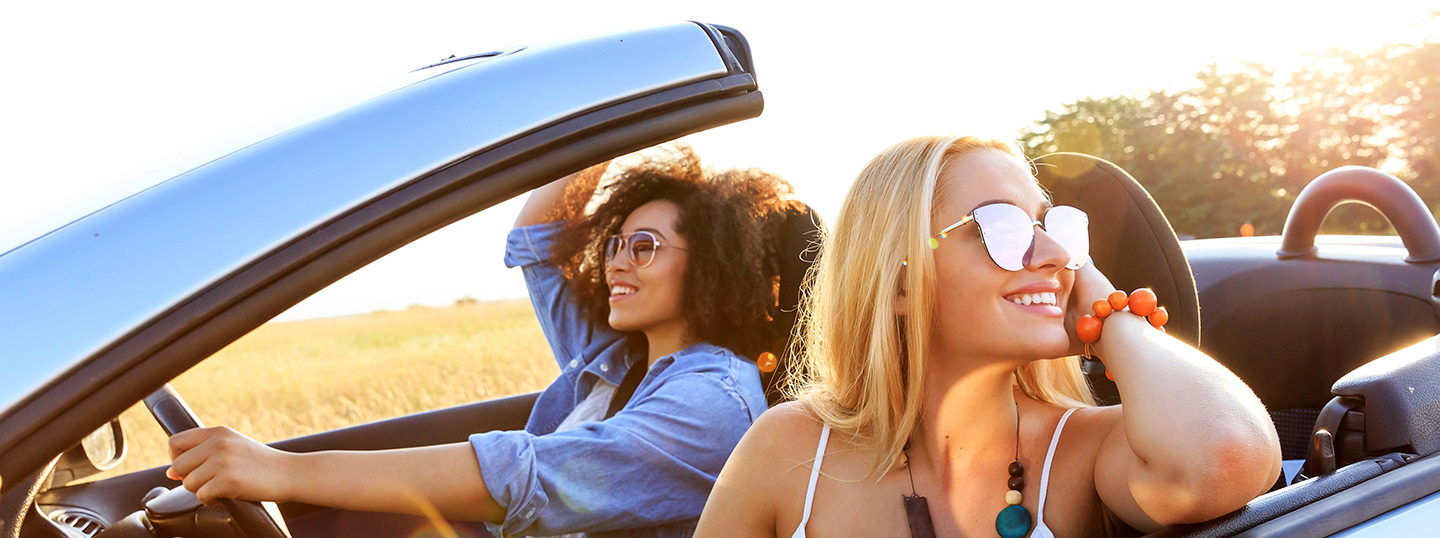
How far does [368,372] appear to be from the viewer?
5160 mm

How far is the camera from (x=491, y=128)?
3.39ft

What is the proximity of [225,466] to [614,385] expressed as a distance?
3.66 feet

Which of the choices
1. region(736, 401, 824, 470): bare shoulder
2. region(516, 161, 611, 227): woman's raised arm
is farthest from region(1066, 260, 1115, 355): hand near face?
region(516, 161, 611, 227): woman's raised arm

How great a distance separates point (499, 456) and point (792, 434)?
52 centimetres

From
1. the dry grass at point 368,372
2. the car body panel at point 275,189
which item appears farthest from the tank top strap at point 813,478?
the dry grass at point 368,372

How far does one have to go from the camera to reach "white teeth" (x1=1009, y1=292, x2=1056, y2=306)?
1505 millimetres

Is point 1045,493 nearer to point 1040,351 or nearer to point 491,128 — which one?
point 1040,351

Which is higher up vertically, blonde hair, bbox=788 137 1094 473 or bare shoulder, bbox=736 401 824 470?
blonde hair, bbox=788 137 1094 473

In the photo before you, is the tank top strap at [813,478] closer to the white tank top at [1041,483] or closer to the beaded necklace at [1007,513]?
the white tank top at [1041,483]

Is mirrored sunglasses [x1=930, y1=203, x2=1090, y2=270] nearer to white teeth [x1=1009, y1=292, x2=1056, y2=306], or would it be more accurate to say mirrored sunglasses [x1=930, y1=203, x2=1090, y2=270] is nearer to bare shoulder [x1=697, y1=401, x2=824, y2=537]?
white teeth [x1=1009, y1=292, x2=1056, y2=306]

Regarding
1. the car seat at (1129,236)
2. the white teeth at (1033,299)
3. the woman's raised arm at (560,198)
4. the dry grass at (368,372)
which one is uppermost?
the woman's raised arm at (560,198)

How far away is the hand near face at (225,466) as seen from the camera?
1.46 meters

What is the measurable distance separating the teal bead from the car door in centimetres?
81

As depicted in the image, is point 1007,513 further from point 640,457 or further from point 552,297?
point 552,297
